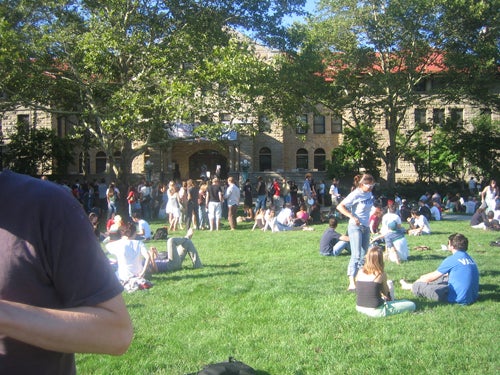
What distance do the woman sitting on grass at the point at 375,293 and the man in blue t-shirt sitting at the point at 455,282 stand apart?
755mm

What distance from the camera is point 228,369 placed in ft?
14.6

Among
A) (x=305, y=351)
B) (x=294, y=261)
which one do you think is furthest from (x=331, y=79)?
(x=305, y=351)

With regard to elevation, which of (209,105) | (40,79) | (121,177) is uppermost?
(40,79)

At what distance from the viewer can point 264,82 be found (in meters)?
19.9

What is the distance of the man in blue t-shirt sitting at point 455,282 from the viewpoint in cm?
716

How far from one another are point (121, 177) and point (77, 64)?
540 cm

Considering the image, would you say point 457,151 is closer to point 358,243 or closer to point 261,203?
point 261,203

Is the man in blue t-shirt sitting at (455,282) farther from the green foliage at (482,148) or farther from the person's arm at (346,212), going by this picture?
the green foliage at (482,148)

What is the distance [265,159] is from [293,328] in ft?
129

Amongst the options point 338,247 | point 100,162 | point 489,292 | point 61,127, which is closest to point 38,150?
point 61,127

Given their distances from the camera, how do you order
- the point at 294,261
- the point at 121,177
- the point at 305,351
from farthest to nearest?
the point at 121,177, the point at 294,261, the point at 305,351

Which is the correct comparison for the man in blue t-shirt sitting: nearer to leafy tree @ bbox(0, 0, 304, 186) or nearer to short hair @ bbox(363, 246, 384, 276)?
short hair @ bbox(363, 246, 384, 276)

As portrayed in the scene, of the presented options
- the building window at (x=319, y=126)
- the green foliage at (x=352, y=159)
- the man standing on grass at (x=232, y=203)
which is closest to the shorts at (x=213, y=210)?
the man standing on grass at (x=232, y=203)

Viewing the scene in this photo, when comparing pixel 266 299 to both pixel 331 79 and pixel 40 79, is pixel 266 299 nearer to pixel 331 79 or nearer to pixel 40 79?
pixel 40 79
